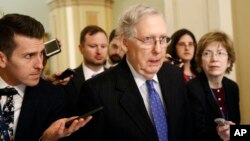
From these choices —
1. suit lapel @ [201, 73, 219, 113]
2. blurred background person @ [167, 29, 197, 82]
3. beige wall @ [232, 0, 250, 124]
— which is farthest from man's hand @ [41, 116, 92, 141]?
beige wall @ [232, 0, 250, 124]

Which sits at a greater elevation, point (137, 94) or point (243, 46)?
point (243, 46)

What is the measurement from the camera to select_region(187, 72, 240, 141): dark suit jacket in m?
2.04

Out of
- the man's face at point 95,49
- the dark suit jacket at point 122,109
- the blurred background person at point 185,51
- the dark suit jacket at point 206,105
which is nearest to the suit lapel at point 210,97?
the dark suit jacket at point 206,105

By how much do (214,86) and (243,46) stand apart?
182cm

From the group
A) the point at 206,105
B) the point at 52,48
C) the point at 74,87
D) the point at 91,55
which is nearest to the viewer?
the point at 206,105

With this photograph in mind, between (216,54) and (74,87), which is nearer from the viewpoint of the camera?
(216,54)

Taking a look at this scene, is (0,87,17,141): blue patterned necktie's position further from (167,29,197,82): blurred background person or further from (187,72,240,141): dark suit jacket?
(167,29,197,82): blurred background person

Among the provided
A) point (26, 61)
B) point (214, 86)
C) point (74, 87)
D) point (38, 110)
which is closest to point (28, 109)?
point (38, 110)

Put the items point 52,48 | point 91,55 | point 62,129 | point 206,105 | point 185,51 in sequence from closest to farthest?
point 62,129
point 206,105
point 52,48
point 91,55
point 185,51

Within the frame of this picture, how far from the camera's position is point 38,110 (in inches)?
71.2

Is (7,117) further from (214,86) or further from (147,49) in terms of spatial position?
(214,86)

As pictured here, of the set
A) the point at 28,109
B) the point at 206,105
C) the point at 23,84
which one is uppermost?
the point at 23,84

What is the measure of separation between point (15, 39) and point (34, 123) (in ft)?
1.40

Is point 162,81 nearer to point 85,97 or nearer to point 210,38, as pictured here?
point 85,97
